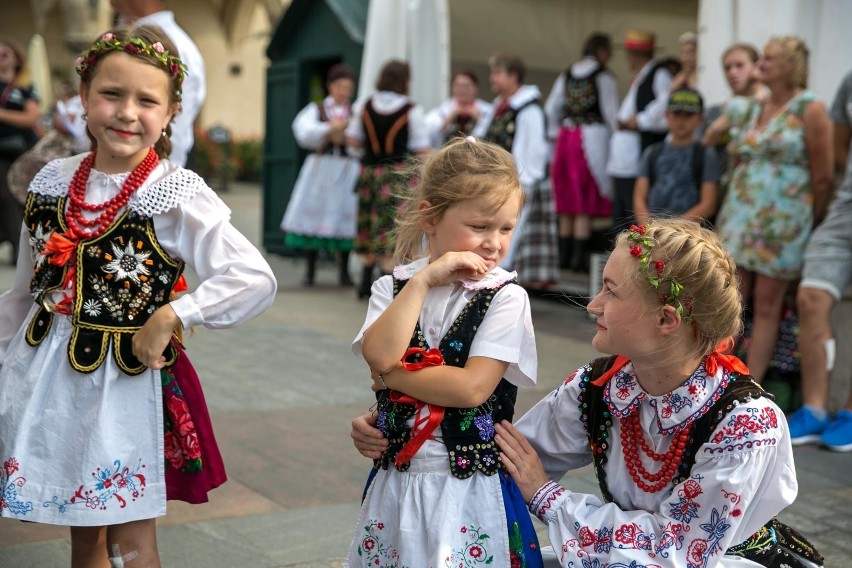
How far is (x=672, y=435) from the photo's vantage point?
2336 mm

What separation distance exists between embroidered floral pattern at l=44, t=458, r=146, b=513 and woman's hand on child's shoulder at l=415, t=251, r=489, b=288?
0.87 metres

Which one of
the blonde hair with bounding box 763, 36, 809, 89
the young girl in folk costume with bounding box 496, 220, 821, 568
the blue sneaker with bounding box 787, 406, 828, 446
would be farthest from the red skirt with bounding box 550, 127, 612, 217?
the young girl in folk costume with bounding box 496, 220, 821, 568

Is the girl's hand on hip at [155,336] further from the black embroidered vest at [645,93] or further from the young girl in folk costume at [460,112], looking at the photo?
the black embroidered vest at [645,93]

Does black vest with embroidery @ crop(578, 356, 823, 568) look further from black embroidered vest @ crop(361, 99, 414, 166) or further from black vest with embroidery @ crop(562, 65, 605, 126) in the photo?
black vest with embroidery @ crop(562, 65, 605, 126)

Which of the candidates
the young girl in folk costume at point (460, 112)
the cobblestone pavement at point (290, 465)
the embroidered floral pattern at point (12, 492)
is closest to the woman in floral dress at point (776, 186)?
the cobblestone pavement at point (290, 465)

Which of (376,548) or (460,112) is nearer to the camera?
(376,548)

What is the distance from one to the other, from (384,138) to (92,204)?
5846 mm

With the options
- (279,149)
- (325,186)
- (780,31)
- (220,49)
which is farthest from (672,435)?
(220,49)

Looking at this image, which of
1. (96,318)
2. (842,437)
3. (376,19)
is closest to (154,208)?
(96,318)

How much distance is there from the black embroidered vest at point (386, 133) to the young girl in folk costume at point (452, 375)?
5932mm

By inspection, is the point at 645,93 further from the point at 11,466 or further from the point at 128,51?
the point at 11,466

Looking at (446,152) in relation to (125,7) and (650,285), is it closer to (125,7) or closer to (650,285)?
(650,285)

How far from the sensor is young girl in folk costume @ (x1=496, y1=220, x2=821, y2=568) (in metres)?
2.22

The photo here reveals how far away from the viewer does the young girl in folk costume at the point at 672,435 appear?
7.29ft
